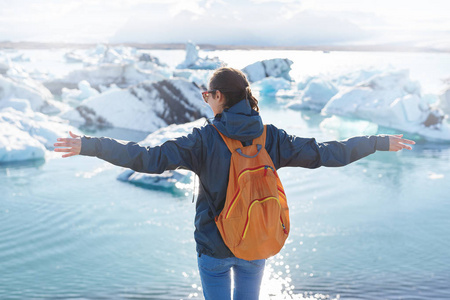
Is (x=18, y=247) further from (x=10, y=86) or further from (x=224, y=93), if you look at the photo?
(x=10, y=86)

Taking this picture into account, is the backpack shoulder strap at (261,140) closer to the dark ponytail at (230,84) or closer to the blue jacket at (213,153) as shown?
the blue jacket at (213,153)

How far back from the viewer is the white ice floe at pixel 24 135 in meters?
7.86

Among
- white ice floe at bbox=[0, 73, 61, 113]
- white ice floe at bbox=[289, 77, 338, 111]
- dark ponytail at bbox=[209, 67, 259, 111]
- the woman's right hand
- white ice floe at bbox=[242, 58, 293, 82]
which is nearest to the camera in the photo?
the woman's right hand

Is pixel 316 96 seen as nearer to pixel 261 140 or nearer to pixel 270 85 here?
pixel 270 85

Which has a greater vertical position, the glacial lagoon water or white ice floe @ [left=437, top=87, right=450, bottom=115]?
white ice floe @ [left=437, top=87, right=450, bottom=115]

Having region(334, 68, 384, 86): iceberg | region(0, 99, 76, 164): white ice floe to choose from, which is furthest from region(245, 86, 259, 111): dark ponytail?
region(334, 68, 384, 86): iceberg

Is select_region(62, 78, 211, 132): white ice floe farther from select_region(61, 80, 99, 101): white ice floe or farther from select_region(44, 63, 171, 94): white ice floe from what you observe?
select_region(44, 63, 171, 94): white ice floe

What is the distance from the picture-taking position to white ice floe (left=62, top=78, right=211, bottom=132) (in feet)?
35.6

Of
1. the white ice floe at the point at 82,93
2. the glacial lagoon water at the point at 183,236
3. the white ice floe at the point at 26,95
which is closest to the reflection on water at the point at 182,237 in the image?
the glacial lagoon water at the point at 183,236

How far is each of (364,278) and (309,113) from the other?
11452 millimetres

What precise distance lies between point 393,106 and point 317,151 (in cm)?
1083

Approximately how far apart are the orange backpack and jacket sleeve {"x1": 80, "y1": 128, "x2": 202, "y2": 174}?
15cm

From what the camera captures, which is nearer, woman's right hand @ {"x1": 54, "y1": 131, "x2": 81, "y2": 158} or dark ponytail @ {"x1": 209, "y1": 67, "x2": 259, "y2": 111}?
woman's right hand @ {"x1": 54, "y1": 131, "x2": 81, "y2": 158}

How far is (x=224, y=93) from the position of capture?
164cm
